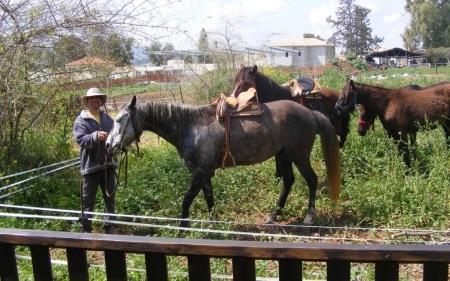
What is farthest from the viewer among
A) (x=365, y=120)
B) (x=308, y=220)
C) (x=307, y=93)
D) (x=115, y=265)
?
(x=365, y=120)

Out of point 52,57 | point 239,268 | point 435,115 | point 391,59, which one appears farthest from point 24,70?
point 391,59

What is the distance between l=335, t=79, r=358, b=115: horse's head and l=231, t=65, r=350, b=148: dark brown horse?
0.23 metres

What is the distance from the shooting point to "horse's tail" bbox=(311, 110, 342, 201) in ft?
17.9

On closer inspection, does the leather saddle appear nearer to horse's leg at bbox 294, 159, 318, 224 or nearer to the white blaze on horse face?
horse's leg at bbox 294, 159, 318, 224

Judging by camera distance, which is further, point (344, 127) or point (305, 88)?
point (344, 127)

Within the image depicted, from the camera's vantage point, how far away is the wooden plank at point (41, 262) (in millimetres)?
1904

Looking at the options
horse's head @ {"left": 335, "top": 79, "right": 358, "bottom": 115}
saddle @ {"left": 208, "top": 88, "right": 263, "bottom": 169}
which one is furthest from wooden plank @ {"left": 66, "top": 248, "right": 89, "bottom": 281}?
horse's head @ {"left": 335, "top": 79, "right": 358, "bottom": 115}

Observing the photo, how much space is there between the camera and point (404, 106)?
712 cm

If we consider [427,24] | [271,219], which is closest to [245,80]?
[271,219]

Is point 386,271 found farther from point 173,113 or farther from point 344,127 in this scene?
point 344,127

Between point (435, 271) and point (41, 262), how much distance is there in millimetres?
1591

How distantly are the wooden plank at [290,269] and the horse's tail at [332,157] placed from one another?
12.7 ft

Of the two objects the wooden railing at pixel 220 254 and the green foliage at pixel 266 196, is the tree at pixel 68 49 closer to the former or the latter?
the green foliage at pixel 266 196

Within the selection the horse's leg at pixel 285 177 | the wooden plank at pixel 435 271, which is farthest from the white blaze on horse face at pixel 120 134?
the wooden plank at pixel 435 271
